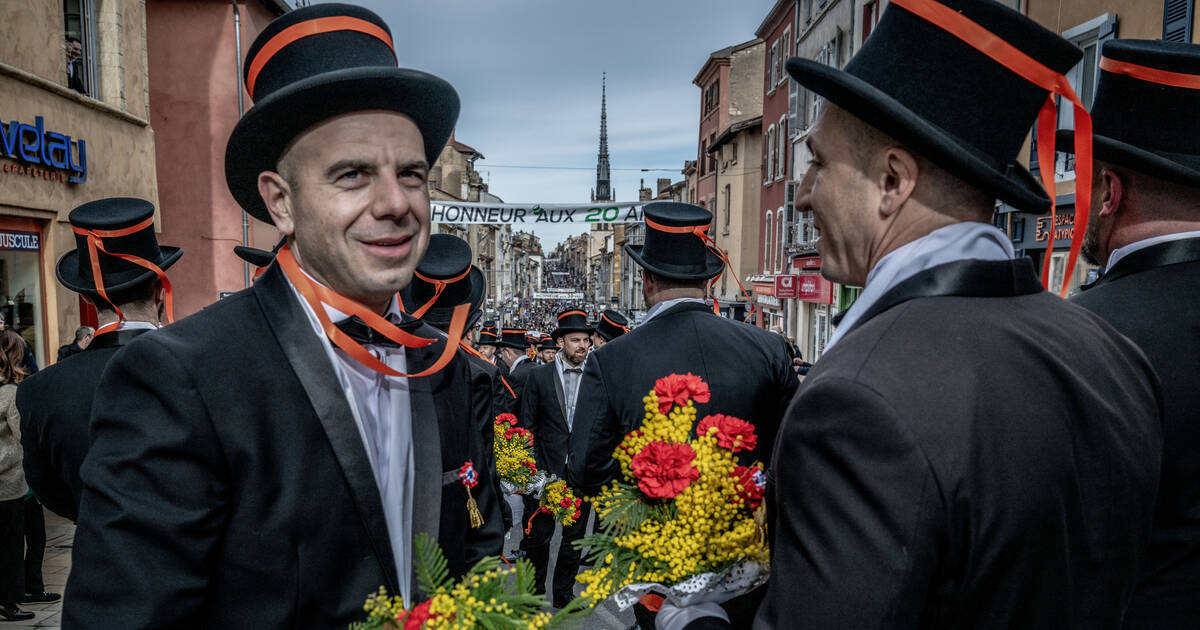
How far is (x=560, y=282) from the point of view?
139625 mm

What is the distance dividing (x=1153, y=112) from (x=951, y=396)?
1.69 metres

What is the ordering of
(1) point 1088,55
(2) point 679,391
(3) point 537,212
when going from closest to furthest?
1. (2) point 679,391
2. (1) point 1088,55
3. (3) point 537,212

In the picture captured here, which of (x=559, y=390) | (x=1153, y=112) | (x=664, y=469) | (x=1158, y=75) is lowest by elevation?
(x=559, y=390)

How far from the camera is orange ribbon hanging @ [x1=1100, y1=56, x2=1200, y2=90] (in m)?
2.14

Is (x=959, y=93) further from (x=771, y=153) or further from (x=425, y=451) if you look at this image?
(x=771, y=153)

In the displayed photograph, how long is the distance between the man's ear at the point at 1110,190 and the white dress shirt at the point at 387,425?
237 centimetres

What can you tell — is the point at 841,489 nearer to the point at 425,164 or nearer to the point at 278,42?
the point at 425,164

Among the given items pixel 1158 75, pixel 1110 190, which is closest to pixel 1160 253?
pixel 1110 190

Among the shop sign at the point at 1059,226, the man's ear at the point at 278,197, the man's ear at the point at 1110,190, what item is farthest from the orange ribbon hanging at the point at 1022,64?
the shop sign at the point at 1059,226

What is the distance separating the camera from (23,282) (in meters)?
8.91

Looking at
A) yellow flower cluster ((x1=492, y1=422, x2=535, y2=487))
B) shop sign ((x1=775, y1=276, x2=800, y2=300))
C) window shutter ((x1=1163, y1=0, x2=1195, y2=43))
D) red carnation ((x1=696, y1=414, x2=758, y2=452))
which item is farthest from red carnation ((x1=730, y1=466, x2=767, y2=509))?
shop sign ((x1=775, y1=276, x2=800, y2=300))

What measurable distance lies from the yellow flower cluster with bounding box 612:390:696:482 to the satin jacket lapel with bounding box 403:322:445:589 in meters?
0.62

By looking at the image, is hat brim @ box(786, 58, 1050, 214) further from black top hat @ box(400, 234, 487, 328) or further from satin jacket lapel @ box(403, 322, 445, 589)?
black top hat @ box(400, 234, 487, 328)

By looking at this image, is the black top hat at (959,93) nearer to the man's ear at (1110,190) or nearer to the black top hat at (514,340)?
the man's ear at (1110,190)
